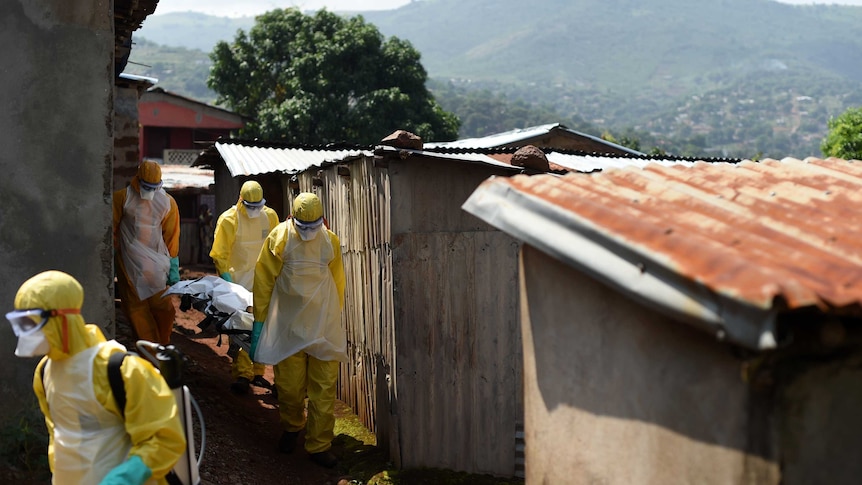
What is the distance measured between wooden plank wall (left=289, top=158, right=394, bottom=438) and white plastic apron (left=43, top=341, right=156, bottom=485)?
385cm

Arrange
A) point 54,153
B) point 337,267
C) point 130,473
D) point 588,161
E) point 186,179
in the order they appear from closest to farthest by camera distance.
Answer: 1. point 130,473
2. point 54,153
3. point 337,267
4. point 588,161
5. point 186,179

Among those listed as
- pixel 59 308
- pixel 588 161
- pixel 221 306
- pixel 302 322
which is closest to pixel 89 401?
pixel 59 308

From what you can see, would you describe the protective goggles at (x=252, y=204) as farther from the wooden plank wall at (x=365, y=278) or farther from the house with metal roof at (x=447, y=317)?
the house with metal roof at (x=447, y=317)

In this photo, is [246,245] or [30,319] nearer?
[30,319]

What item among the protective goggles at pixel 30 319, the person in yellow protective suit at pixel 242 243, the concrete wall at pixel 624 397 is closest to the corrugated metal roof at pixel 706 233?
the concrete wall at pixel 624 397

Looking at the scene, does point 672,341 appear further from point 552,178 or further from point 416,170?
point 416,170

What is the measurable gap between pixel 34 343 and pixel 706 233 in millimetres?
2722

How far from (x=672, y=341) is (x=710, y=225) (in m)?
0.50

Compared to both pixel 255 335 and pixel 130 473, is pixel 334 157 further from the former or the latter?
pixel 130 473

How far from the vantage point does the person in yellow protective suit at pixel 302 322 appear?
25.8 feet

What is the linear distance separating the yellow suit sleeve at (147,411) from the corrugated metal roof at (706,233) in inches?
62.0

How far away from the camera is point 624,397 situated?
3.84m

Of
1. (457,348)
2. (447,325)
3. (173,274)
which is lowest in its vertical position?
(457,348)

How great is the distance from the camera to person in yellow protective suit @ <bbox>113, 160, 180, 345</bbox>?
862cm
